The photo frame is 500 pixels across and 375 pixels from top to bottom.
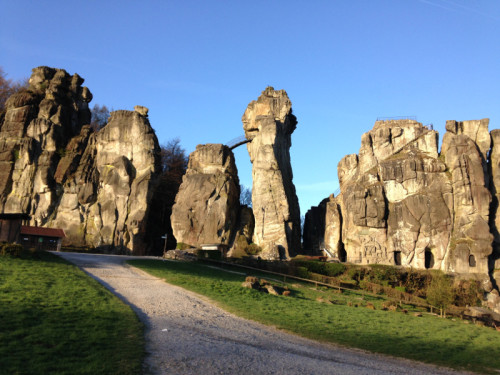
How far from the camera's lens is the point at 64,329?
11586 millimetres

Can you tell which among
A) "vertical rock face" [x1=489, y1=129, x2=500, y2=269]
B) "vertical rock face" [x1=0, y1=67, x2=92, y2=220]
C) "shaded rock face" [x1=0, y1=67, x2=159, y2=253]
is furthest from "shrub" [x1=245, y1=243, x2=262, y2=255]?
"vertical rock face" [x1=0, y1=67, x2=92, y2=220]

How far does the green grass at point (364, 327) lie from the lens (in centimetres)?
1444

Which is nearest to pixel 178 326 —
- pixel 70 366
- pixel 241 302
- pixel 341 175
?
pixel 70 366

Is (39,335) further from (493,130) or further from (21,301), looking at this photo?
(493,130)

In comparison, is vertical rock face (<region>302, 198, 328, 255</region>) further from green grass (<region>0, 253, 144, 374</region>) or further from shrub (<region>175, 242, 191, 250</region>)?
green grass (<region>0, 253, 144, 374</region>)

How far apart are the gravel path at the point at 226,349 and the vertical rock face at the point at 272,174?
30.0 metres

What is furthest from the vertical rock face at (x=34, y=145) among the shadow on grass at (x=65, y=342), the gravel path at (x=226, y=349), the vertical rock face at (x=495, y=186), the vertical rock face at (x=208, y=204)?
the vertical rock face at (x=495, y=186)

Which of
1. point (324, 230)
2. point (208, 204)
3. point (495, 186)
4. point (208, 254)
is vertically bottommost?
point (208, 254)

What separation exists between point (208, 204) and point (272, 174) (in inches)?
327

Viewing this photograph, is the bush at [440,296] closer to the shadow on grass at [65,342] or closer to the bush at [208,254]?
the bush at [208,254]

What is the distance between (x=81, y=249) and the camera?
48.3 m

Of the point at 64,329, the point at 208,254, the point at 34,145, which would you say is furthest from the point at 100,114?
the point at 64,329

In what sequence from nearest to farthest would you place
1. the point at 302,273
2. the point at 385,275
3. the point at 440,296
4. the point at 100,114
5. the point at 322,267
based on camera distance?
the point at 440,296 < the point at 302,273 < the point at 385,275 < the point at 322,267 < the point at 100,114

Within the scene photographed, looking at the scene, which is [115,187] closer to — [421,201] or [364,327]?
[421,201]
